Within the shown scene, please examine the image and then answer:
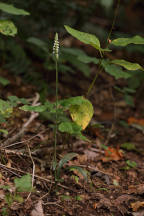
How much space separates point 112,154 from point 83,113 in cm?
69

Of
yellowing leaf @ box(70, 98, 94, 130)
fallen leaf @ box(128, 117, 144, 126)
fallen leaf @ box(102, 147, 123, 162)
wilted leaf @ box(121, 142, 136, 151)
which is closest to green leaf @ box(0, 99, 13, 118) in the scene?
yellowing leaf @ box(70, 98, 94, 130)

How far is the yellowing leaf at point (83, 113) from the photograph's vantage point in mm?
1782

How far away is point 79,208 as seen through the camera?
5.26ft

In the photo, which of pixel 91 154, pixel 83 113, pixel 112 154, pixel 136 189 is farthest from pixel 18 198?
pixel 112 154

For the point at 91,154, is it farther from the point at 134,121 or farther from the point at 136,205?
the point at 134,121

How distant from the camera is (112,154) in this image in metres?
2.31

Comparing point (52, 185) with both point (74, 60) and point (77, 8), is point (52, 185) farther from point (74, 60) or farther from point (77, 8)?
point (77, 8)

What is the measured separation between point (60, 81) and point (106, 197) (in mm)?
2255

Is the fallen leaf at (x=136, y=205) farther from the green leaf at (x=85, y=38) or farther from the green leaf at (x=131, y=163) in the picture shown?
the green leaf at (x=85, y=38)

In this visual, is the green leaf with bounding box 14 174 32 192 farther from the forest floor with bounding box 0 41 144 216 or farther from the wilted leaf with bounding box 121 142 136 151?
the wilted leaf with bounding box 121 142 136 151

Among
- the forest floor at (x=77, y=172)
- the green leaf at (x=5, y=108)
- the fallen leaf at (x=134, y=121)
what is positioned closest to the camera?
the forest floor at (x=77, y=172)

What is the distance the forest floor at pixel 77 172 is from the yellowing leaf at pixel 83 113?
1.08ft

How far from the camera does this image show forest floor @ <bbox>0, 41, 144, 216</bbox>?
1.60 m

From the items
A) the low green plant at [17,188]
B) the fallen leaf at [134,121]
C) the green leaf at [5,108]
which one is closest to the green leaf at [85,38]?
the green leaf at [5,108]
